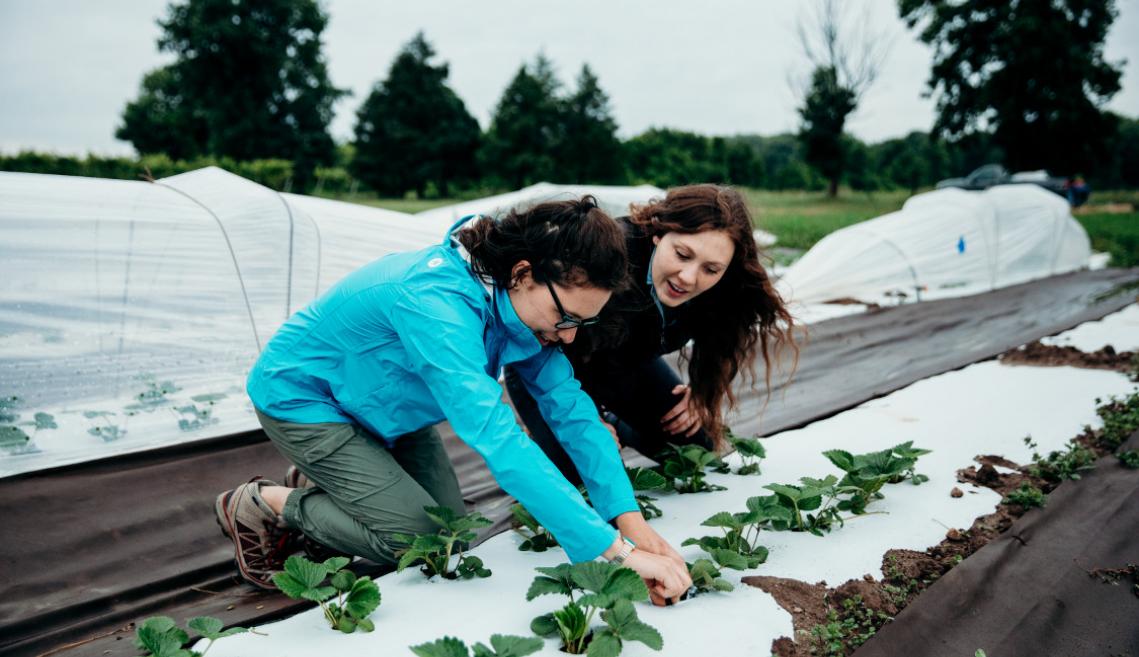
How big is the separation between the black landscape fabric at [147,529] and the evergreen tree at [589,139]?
26251 mm

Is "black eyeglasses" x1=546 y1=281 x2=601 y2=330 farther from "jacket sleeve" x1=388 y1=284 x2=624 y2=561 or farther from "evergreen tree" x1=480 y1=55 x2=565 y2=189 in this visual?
"evergreen tree" x1=480 y1=55 x2=565 y2=189

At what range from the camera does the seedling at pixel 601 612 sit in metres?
1.32

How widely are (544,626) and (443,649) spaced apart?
0.28m

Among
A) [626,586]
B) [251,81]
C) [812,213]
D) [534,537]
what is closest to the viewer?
[626,586]

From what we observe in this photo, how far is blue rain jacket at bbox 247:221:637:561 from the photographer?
4.85 feet

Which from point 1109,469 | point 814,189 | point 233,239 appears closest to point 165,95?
point 814,189

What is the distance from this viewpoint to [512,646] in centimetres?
125

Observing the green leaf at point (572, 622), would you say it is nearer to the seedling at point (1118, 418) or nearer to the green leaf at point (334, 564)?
the green leaf at point (334, 564)

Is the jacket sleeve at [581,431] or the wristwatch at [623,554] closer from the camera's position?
the wristwatch at [623,554]

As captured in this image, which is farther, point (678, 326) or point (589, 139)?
point (589, 139)

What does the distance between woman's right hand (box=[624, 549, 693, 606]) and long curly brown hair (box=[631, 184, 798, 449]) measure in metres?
0.70

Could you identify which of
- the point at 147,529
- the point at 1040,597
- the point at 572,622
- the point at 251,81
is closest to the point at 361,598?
the point at 572,622

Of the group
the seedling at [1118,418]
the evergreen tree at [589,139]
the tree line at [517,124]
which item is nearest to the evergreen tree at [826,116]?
the tree line at [517,124]

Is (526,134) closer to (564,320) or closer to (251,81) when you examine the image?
(251,81)
